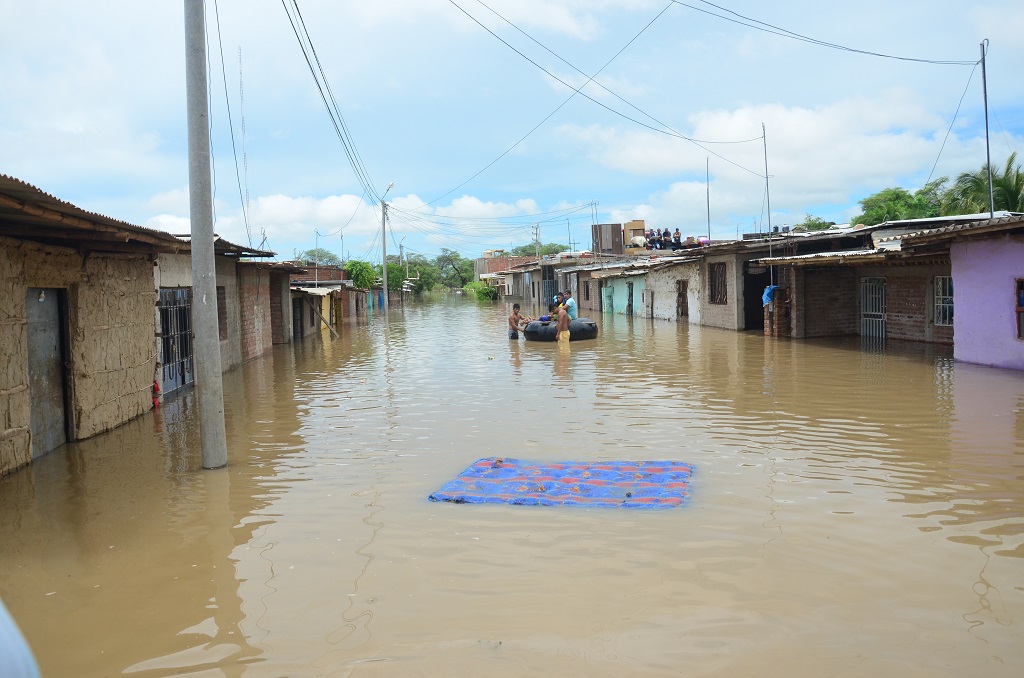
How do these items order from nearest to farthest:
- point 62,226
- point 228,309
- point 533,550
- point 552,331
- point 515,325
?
point 533,550
point 62,226
point 228,309
point 552,331
point 515,325

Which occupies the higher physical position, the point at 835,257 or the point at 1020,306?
the point at 835,257

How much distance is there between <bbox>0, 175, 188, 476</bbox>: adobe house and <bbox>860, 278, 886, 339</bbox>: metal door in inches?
737

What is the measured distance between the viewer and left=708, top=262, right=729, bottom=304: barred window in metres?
28.5

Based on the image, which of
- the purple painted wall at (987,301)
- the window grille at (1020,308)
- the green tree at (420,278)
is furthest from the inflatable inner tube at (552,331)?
the green tree at (420,278)

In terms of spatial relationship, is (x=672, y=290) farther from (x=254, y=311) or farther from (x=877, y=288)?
(x=254, y=311)

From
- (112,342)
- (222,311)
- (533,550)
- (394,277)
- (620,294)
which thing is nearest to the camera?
(533,550)

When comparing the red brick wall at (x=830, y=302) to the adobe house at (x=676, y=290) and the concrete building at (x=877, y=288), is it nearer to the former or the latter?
the concrete building at (x=877, y=288)

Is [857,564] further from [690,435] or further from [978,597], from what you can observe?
[690,435]

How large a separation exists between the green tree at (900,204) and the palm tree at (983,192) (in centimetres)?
736

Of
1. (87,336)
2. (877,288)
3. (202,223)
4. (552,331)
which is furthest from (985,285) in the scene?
(87,336)

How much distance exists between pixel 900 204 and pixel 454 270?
93252mm

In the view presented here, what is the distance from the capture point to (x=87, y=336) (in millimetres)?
10562

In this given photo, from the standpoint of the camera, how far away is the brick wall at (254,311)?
71.2 ft

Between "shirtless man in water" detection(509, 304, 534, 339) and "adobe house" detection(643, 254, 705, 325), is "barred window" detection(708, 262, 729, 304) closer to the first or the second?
"adobe house" detection(643, 254, 705, 325)
